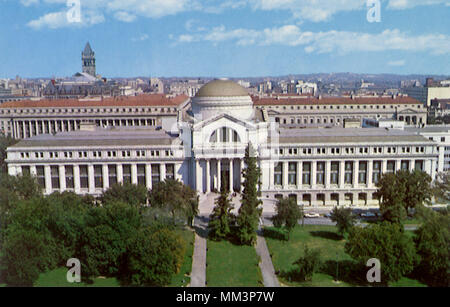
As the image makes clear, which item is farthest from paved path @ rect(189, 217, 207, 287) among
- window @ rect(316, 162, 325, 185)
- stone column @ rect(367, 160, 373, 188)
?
stone column @ rect(367, 160, 373, 188)

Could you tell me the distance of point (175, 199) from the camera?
5381cm

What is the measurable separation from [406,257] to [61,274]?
108ft

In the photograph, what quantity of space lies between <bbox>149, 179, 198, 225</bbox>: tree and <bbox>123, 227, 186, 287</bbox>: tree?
8.82 m

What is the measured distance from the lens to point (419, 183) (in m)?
58.0

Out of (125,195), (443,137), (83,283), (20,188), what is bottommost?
(83,283)

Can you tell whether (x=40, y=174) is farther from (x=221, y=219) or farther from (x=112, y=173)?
(x=221, y=219)

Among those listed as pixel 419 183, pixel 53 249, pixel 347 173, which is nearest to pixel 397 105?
pixel 347 173

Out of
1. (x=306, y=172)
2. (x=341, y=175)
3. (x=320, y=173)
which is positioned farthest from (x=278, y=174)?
(x=341, y=175)

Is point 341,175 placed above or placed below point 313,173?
below

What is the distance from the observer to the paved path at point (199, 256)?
43.2 meters

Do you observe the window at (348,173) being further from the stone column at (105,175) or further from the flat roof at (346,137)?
the stone column at (105,175)

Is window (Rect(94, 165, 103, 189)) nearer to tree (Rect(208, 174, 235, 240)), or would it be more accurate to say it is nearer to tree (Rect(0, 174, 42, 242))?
tree (Rect(0, 174, 42, 242))

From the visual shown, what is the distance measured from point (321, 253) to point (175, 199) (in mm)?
18425

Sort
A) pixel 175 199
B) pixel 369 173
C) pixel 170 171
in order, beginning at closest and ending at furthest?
pixel 175 199
pixel 369 173
pixel 170 171
